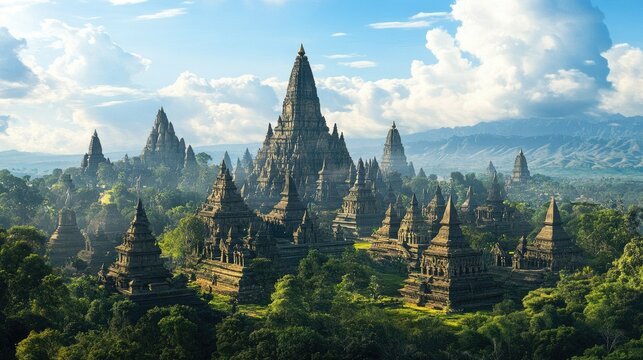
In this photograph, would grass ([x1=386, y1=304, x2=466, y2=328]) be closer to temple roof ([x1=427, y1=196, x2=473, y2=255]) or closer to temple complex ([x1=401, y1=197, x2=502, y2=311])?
temple complex ([x1=401, y1=197, x2=502, y2=311])

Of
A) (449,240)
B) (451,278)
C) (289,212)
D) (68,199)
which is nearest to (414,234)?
(289,212)

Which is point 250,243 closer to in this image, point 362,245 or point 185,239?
point 185,239

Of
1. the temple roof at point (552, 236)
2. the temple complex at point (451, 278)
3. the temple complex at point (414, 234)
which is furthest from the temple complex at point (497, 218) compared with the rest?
the temple complex at point (451, 278)

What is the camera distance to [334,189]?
165875 millimetres

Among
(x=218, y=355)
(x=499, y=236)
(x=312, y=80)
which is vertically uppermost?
(x=312, y=80)

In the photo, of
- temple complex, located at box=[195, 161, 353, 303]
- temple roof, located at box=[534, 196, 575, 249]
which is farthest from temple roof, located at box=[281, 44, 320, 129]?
temple roof, located at box=[534, 196, 575, 249]

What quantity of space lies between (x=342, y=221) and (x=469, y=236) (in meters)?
31.6

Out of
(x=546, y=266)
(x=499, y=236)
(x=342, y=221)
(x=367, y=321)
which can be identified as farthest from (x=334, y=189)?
(x=367, y=321)

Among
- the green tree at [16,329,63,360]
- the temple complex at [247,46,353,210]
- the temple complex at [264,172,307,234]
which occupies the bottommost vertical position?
the green tree at [16,329,63,360]

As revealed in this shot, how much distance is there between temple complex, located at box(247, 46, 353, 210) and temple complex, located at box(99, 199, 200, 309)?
258 ft

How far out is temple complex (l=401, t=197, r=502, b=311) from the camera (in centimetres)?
9444

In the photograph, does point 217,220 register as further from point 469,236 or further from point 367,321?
point 367,321

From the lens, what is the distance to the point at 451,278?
3760 inches

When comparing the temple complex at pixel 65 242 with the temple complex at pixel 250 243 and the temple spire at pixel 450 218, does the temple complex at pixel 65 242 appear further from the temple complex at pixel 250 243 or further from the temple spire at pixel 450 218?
the temple spire at pixel 450 218
